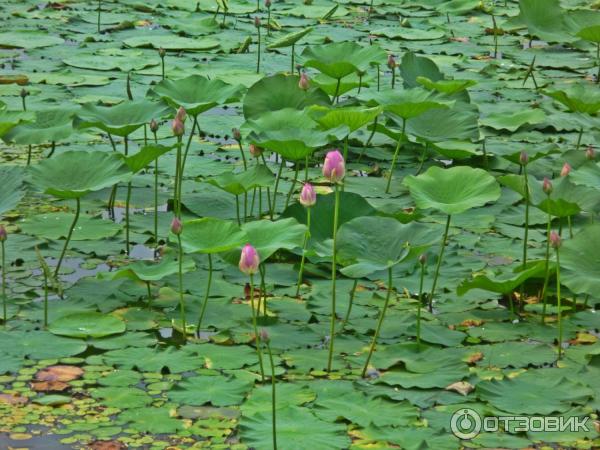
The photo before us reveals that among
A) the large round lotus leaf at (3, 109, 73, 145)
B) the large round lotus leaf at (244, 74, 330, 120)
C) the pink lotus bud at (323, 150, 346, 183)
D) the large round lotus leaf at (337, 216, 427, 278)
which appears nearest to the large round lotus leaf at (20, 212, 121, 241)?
the large round lotus leaf at (3, 109, 73, 145)

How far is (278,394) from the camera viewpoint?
2.68m

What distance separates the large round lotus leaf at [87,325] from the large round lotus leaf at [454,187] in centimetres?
88

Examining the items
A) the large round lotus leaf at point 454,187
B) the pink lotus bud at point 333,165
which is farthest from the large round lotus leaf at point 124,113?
the pink lotus bud at point 333,165

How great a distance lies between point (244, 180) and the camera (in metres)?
3.53

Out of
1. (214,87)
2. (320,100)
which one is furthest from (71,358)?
(320,100)

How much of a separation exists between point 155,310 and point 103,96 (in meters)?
2.16

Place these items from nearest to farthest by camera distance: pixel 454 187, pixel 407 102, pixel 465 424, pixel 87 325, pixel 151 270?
pixel 465 424 → pixel 87 325 → pixel 151 270 → pixel 454 187 → pixel 407 102

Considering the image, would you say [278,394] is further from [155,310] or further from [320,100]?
[320,100]

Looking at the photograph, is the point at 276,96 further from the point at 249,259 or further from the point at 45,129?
the point at 249,259

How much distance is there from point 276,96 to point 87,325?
1.49 metres

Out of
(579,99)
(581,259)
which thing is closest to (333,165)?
(581,259)

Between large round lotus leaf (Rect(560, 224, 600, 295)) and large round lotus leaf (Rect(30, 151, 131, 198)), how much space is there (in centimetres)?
124

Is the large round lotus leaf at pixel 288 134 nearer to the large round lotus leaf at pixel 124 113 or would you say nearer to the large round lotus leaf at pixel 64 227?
the large round lotus leaf at pixel 124 113

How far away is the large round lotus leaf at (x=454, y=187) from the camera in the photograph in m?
3.20
